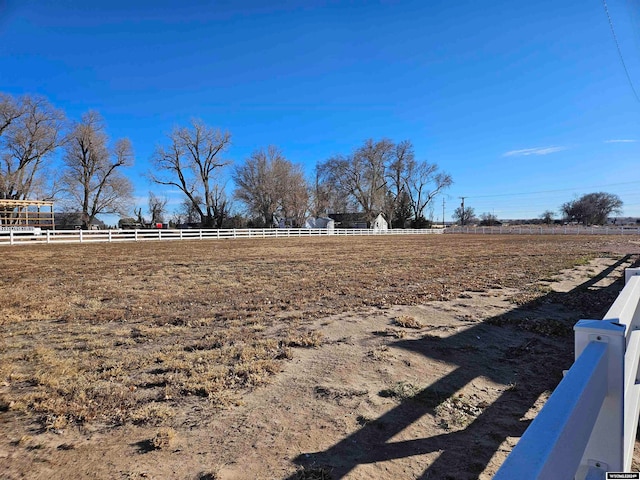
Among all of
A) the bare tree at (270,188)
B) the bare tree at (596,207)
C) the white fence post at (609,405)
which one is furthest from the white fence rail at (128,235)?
the bare tree at (596,207)

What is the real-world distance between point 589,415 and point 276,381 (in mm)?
2478

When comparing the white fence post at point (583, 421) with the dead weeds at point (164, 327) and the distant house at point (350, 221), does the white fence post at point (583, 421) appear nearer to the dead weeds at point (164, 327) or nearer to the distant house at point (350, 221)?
the dead weeds at point (164, 327)

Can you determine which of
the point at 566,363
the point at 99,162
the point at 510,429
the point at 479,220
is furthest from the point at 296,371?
the point at 479,220

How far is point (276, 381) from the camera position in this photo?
3.22 m

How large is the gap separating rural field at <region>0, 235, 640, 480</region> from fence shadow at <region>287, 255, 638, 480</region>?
0.01m

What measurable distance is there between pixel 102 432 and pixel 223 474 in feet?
3.36

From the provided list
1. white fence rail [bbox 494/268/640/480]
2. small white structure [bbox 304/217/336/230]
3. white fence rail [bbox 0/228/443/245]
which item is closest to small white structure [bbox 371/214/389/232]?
small white structure [bbox 304/217/336/230]

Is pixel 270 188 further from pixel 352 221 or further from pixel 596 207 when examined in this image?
pixel 596 207

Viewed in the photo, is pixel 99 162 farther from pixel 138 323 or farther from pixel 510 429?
pixel 510 429

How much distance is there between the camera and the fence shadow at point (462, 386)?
7.17 feet

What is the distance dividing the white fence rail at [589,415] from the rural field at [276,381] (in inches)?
27.8

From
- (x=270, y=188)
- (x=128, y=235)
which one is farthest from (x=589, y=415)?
(x=270, y=188)

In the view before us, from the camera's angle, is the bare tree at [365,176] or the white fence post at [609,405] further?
the bare tree at [365,176]

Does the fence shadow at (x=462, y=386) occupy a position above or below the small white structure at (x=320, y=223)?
below
